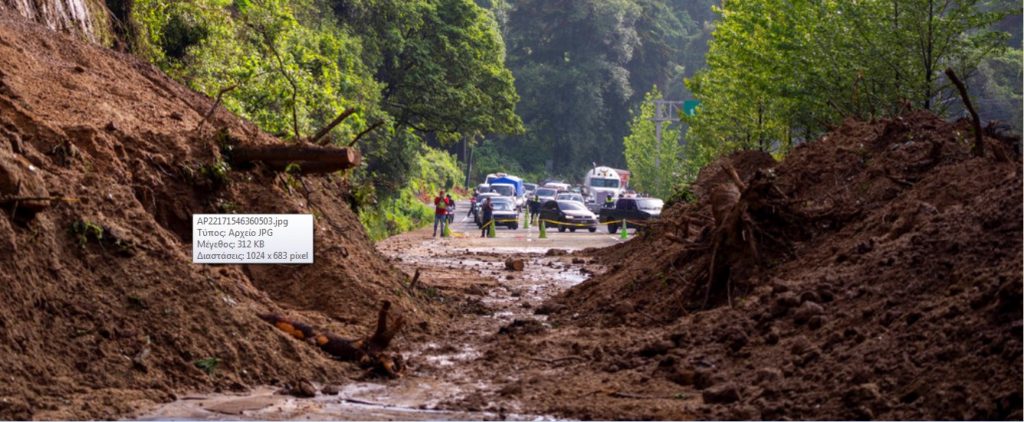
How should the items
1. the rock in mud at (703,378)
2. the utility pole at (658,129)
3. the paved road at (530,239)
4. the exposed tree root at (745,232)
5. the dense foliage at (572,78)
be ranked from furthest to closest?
the dense foliage at (572,78)
the utility pole at (658,129)
the paved road at (530,239)
the exposed tree root at (745,232)
the rock in mud at (703,378)

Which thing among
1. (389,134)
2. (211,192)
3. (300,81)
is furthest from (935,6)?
(389,134)

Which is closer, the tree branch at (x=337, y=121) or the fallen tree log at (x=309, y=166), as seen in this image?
the tree branch at (x=337, y=121)

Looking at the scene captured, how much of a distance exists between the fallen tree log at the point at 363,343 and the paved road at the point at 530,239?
80.8 feet

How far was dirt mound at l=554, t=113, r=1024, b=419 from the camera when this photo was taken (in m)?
9.59

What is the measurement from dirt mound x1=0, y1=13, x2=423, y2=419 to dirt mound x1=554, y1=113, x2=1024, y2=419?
3392 mm

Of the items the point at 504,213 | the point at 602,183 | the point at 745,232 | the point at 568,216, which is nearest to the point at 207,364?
the point at 745,232

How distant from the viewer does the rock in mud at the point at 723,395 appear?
1034cm

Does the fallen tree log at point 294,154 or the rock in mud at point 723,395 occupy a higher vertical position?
the fallen tree log at point 294,154

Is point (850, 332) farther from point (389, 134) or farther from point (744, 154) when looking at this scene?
point (389, 134)

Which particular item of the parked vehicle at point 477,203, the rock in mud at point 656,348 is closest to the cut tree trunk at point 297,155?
the rock in mud at point 656,348

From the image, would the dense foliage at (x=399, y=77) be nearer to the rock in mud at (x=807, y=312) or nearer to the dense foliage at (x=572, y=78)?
the rock in mud at (x=807, y=312)

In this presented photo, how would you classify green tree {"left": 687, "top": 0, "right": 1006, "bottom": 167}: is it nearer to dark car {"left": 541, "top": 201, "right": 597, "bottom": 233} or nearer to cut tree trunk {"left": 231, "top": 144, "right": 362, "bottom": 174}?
cut tree trunk {"left": 231, "top": 144, "right": 362, "bottom": 174}

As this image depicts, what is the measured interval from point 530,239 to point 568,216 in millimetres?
9147

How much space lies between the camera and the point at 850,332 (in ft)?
36.0
